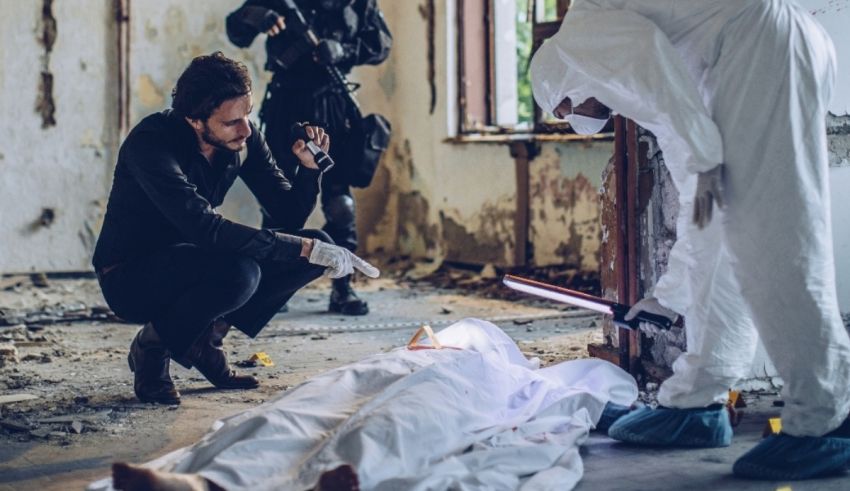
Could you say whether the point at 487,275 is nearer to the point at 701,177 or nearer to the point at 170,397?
the point at 170,397

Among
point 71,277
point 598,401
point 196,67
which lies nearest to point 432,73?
point 71,277

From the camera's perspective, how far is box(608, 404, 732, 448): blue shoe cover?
10.6 feet

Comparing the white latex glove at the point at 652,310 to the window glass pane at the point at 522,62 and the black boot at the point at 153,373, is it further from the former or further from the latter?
the window glass pane at the point at 522,62

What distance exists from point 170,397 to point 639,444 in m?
1.60

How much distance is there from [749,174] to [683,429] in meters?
0.76

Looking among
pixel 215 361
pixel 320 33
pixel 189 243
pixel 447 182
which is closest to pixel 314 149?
pixel 189 243

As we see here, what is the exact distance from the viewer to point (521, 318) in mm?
5770

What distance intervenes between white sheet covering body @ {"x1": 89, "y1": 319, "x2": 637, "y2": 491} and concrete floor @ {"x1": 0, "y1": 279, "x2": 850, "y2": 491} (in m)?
0.14

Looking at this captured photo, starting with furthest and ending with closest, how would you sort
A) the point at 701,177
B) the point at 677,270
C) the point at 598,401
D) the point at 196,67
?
1. the point at 196,67
2. the point at 598,401
3. the point at 677,270
4. the point at 701,177

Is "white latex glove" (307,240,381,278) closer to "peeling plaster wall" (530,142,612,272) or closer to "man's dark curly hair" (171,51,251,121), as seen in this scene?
"man's dark curly hair" (171,51,251,121)

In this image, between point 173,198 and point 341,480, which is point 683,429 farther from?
point 173,198

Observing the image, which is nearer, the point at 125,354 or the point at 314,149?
the point at 314,149

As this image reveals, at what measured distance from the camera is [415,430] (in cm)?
293

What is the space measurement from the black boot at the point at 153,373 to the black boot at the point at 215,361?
0.41 feet
